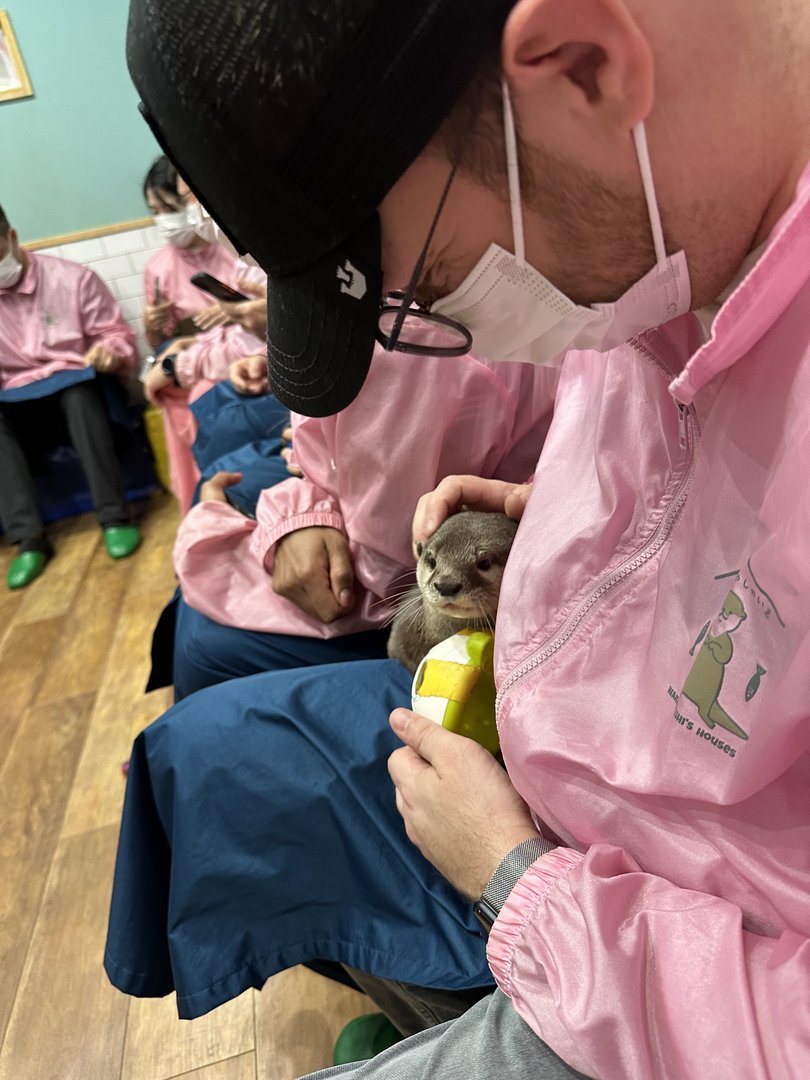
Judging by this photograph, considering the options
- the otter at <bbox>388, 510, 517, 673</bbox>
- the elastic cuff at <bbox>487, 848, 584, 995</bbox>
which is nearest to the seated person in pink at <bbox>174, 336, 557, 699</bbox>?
the otter at <bbox>388, 510, 517, 673</bbox>

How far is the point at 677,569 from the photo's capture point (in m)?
0.58

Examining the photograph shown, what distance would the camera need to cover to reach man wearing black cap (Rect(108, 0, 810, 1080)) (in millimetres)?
423

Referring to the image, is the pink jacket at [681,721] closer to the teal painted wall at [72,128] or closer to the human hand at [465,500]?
the human hand at [465,500]

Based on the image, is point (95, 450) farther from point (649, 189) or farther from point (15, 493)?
point (649, 189)

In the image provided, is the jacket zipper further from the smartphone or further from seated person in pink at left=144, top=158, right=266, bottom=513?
seated person in pink at left=144, top=158, right=266, bottom=513

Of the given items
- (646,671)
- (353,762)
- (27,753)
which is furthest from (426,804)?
(27,753)

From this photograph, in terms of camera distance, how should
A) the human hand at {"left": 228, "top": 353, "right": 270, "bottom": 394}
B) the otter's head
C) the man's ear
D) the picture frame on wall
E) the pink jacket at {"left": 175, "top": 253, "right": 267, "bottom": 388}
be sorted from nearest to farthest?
the man's ear
the otter's head
the human hand at {"left": 228, "top": 353, "right": 270, "bottom": 394}
the pink jacket at {"left": 175, "top": 253, "right": 267, "bottom": 388}
the picture frame on wall

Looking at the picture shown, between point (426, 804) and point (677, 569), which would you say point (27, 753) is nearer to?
point (426, 804)

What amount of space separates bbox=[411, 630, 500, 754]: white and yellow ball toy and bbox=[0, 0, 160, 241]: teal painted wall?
3756 mm

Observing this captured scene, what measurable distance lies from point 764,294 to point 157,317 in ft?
11.6

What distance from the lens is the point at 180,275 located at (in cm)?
358

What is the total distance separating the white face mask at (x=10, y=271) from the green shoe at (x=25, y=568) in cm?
130

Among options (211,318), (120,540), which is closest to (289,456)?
(211,318)

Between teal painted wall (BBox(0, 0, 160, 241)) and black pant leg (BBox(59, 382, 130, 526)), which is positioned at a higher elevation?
teal painted wall (BBox(0, 0, 160, 241))
